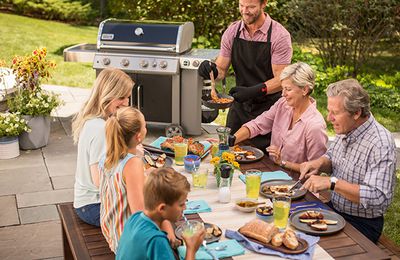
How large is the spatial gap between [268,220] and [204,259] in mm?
529

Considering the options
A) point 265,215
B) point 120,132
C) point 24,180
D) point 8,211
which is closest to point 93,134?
point 120,132

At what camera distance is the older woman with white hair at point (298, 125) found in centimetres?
409

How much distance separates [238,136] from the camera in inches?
177

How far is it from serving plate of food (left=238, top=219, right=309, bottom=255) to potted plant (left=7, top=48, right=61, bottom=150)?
13.1 ft

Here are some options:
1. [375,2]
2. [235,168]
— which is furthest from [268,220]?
[375,2]

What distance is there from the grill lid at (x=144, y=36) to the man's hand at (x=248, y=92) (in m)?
1.79

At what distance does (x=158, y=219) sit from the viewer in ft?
8.42

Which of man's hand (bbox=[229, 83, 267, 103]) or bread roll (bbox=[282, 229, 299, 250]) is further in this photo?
man's hand (bbox=[229, 83, 267, 103])

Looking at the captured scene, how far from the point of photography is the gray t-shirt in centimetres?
348

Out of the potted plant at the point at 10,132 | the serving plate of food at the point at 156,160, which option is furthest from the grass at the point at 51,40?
the serving plate of food at the point at 156,160

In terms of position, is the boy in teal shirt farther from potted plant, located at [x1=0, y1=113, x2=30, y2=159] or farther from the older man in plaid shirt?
potted plant, located at [x1=0, y1=113, x2=30, y2=159]

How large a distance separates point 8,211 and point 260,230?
2.87 metres

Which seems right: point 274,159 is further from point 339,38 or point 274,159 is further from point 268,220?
point 339,38

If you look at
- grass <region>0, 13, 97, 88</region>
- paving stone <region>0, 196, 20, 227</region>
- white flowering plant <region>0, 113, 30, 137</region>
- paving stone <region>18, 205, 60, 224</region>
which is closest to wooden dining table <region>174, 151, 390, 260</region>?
paving stone <region>18, 205, 60, 224</region>
